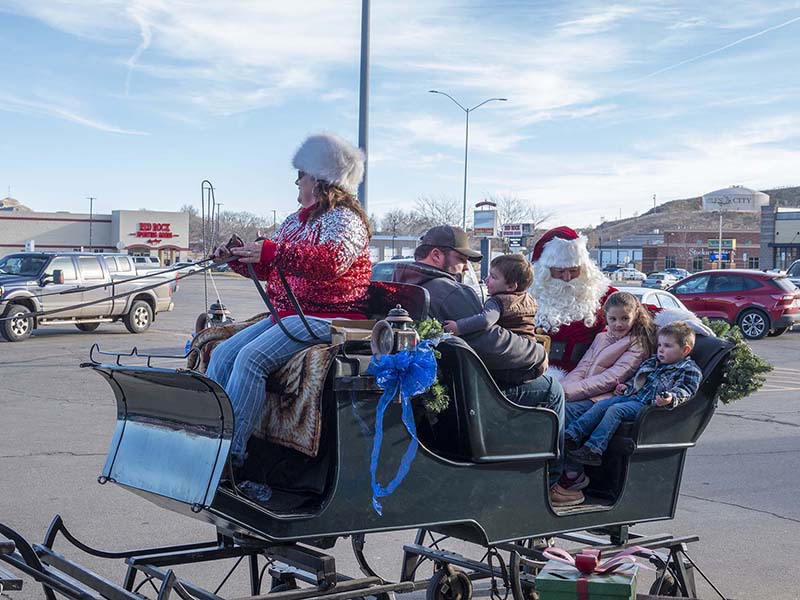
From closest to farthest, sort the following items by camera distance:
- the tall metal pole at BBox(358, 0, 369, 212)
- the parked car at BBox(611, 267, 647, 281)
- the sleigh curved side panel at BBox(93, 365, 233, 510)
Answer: the sleigh curved side panel at BBox(93, 365, 233, 510), the tall metal pole at BBox(358, 0, 369, 212), the parked car at BBox(611, 267, 647, 281)

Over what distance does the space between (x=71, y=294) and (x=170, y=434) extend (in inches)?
693

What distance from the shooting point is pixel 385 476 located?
3.62 meters

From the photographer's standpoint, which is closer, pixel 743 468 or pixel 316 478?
pixel 316 478

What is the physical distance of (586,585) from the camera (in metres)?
3.83

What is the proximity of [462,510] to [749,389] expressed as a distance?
1712 mm

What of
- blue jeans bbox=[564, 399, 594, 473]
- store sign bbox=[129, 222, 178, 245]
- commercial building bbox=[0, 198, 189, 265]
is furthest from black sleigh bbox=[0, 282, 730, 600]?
store sign bbox=[129, 222, 178, 245]

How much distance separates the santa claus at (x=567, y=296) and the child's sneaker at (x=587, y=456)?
888mm

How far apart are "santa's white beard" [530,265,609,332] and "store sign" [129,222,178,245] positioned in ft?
252

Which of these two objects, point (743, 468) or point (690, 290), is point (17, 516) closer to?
point (743, 468)

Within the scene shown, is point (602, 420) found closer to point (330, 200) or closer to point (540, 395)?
point (540, 395)

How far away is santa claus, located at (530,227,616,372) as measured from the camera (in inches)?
209

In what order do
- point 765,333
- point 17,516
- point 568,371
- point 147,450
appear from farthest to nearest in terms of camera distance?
point 765,333 → point 17,516 → point 568,371 → point 147,450

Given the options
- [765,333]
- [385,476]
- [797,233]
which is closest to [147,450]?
[385,476]

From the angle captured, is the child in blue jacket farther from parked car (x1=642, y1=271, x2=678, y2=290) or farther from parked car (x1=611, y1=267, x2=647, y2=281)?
parked car (x1=611, y1=267, x2=647, y2=281)
